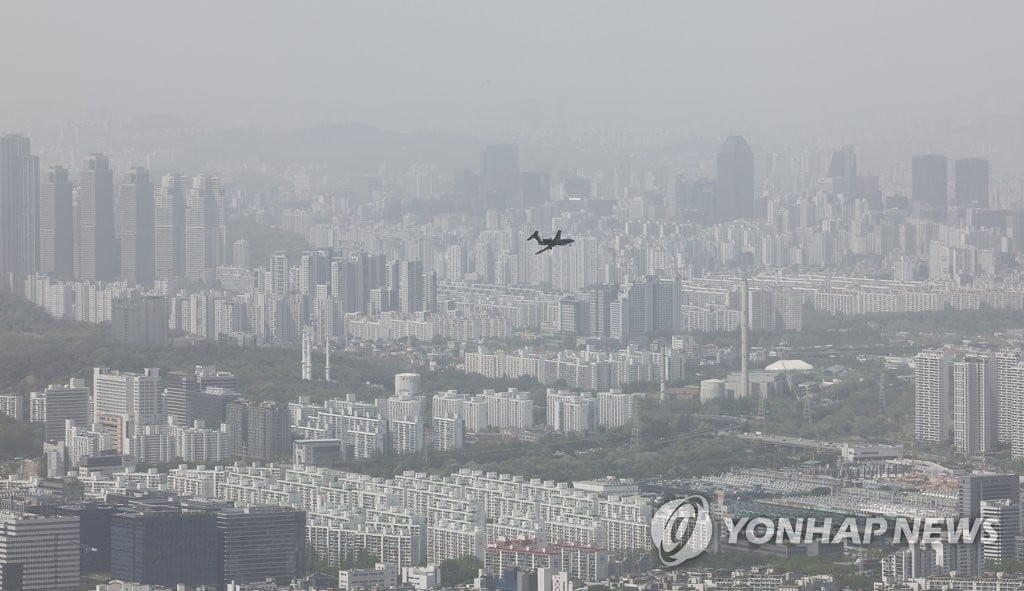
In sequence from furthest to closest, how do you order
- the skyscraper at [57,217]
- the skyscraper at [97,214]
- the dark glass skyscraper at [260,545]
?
the skyscraper at [97,214], the skyscraper at [57,217], the dark glass skyscraper at [260,545]

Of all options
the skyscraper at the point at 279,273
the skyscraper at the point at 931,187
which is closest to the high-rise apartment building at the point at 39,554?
the skyscraper at the point at 279,273

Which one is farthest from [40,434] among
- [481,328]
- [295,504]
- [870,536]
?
[481,328]

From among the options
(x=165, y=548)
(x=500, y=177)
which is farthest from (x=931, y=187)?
(x=165, y=548)

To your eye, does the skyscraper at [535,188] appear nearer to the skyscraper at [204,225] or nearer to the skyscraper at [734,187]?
the skyscraper at [734,187]

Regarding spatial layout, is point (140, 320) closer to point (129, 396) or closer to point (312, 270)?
point (129, 396)

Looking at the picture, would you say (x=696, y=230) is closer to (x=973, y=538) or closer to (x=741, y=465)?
(x=741, y=465)

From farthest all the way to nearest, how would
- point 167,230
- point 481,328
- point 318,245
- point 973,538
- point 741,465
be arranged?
point 318,245 < point 167,230 < point 481,328 < point 741,465 < point 973,538
